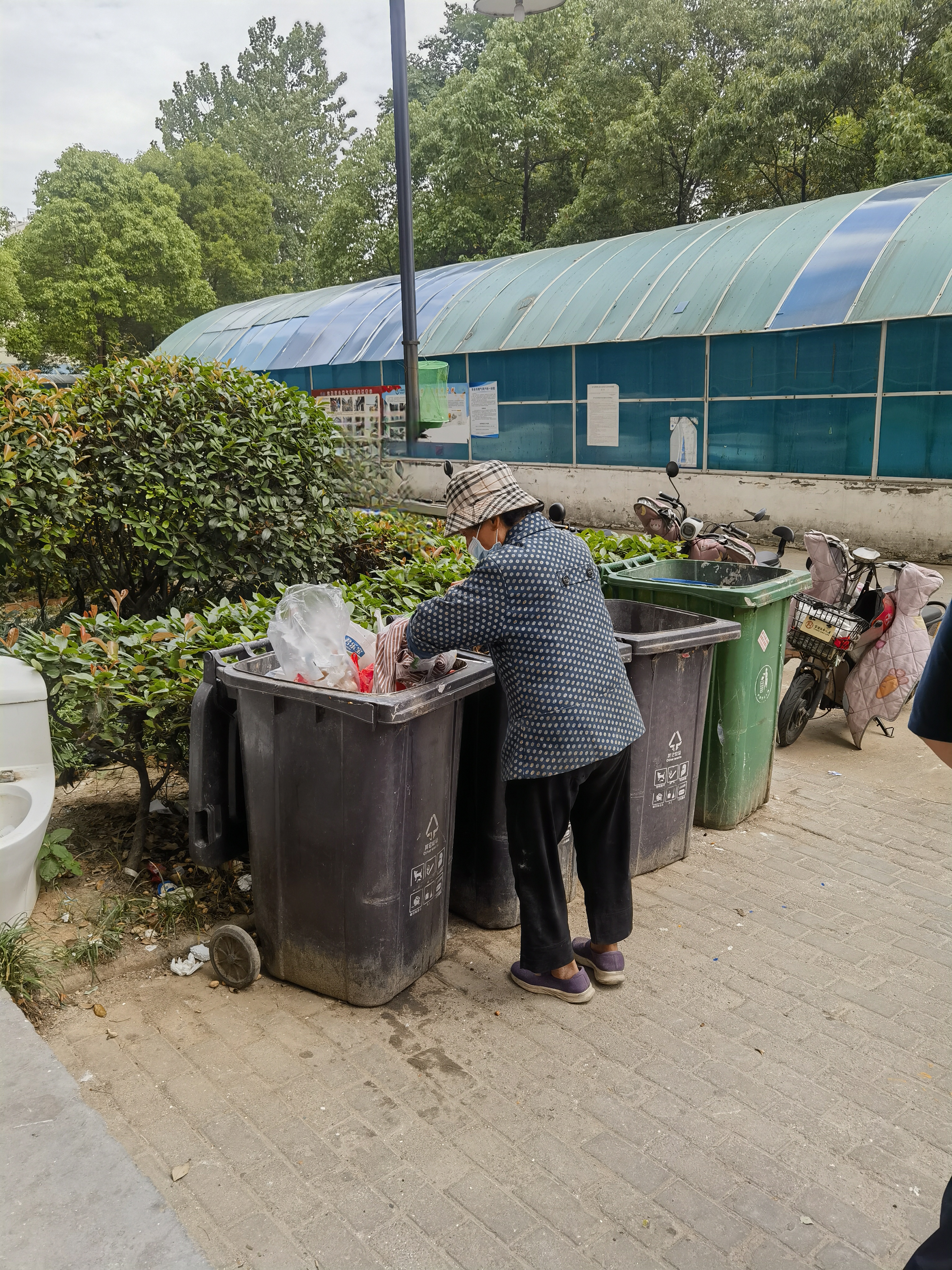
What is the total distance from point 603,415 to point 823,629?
10.3 metres

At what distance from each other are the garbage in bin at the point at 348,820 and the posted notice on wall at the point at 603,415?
41.2 feet

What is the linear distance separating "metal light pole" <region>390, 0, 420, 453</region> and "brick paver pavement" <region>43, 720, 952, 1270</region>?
5417 mm

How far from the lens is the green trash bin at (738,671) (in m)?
4.43

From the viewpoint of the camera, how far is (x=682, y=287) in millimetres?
14570

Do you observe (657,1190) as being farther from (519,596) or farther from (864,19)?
(864,19)

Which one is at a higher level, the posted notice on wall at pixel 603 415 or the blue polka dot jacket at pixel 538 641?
the posted notice on wall at pixel 603 415

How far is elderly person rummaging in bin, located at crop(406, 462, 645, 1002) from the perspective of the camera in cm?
294

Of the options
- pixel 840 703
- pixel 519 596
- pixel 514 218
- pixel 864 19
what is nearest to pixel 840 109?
pixel 864 19

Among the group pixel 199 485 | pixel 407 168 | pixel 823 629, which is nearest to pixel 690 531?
pixel 823 629

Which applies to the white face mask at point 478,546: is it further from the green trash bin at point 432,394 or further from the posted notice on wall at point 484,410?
the posted notice on wall at point 484,410

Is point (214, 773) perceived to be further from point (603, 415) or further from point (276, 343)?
point (276, 343)

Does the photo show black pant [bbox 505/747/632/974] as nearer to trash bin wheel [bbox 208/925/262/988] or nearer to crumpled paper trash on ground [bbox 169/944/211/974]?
trash bin wheel [bbox 208/925/262/988]

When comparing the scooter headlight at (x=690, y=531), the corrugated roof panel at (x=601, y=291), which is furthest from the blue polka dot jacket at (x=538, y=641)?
the corrugated roof panel at (x=601, y=291)

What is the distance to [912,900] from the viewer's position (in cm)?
397
